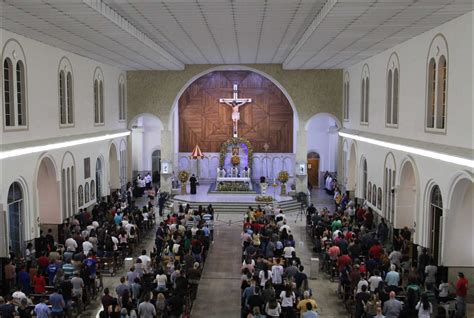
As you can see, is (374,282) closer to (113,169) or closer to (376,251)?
(376,251)

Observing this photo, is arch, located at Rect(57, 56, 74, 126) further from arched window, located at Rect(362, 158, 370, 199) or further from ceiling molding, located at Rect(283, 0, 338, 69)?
arched window, located at Rect(362, 158, 370, 199)

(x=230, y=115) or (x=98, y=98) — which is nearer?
(x=98, y=98)

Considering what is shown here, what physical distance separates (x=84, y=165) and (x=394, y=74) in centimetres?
1411

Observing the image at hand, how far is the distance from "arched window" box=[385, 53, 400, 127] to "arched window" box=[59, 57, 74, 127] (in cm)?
1302

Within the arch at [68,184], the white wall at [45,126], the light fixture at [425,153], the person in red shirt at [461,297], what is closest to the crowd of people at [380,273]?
the person in red shirt at [461,297]

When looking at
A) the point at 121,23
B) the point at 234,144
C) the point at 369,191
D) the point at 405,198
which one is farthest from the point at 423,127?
the point at 234,144

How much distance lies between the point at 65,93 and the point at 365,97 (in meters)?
13.8

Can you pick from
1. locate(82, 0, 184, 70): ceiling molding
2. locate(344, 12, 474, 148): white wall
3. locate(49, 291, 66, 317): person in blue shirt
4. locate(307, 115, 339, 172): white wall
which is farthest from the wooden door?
locate(49, 291, 66, 317): person in blue shirt

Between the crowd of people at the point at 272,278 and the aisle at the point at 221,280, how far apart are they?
3.61 feet

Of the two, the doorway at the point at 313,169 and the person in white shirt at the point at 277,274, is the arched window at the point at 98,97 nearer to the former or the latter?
the person in white shirt at the point at 277,274

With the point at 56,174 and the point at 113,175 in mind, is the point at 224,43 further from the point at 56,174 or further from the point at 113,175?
the point at 113,175

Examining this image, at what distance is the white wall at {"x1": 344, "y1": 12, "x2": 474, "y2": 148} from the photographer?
558 inches

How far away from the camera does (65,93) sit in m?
22.4

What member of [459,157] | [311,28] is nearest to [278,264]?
[459,157]
